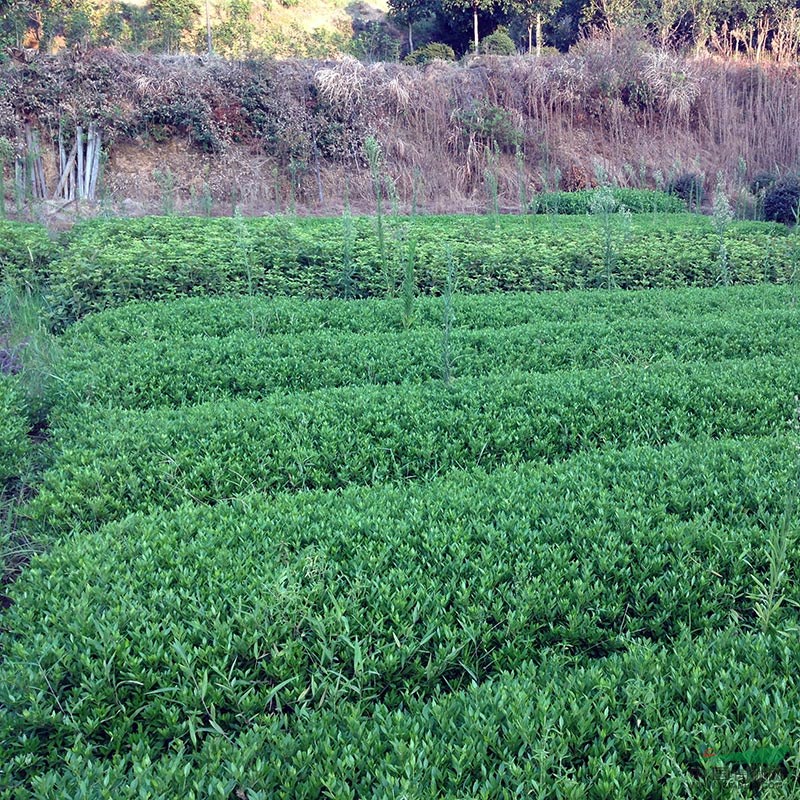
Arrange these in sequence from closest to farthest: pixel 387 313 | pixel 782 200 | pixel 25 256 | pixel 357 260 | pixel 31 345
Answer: pixel 31 345, pixel 387 313, pixel 357 260, pixel 25 256, pixel 782 200

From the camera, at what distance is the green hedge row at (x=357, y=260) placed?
722 centimetres

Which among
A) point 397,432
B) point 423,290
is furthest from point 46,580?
point 423,290

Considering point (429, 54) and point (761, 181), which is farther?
A: point (429, 54)

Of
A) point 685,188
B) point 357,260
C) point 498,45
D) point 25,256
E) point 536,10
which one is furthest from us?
point 536,10

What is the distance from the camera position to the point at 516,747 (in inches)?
74.3

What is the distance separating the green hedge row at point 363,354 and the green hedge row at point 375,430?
16.9 inches

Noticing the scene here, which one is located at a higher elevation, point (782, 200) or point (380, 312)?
point (782, 200)

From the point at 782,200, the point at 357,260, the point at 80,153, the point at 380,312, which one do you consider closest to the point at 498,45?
the point at 782,200

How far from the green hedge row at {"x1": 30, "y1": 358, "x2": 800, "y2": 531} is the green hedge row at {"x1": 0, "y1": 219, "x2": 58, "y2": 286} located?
13.8 ft

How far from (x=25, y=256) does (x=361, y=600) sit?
7605mm

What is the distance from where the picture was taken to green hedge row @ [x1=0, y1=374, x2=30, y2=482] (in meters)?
3.93

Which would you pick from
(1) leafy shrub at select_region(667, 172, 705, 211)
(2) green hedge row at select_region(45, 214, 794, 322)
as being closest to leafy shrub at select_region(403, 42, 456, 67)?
(1) leafy shrub at select_region(667, 172, 705, 211)

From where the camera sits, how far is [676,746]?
6.09ft

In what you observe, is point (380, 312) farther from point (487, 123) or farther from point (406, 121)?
point (406, 121)
